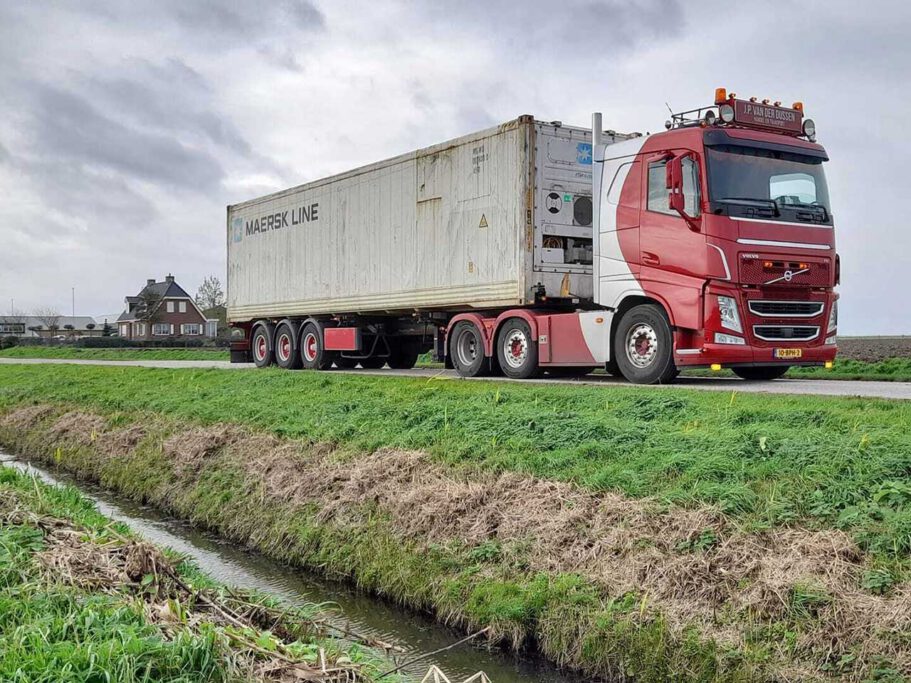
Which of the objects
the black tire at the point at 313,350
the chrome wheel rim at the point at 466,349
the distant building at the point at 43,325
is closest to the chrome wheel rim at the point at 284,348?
the black tire at the point at 313,350

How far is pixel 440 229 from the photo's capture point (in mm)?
16922

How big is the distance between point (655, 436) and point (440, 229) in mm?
9765

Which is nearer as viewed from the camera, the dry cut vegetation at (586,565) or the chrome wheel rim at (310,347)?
the dry cut vegetation at (586,565)

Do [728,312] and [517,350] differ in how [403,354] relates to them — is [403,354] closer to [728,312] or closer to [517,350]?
[517,350]

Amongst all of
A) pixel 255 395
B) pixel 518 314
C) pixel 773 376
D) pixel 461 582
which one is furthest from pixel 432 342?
pixel 461 582

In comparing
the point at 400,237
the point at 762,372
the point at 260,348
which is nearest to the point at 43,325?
the point at 260,348

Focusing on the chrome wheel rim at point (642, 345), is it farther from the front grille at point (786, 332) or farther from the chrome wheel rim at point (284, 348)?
the chrome wheel rim at point (284, 348)

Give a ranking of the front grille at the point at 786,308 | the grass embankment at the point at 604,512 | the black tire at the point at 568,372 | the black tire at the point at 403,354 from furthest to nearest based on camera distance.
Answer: the black tire at the point at 403,354, the black tire at the point at 568,372, the front grille at the point at 786,308, the grass embankment at the point at 604,512

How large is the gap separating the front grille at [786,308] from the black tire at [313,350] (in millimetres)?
11281

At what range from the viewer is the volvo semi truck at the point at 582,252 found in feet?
40.0

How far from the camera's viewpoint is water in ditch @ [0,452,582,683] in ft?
19.7

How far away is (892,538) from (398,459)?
4.79 metres

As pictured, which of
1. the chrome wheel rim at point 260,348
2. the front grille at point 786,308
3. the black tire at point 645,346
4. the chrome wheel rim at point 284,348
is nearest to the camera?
the front grille at point 786,308

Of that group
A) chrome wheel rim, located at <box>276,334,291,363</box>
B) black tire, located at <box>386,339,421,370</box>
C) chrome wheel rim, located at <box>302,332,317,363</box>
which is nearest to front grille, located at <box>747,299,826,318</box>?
black tire, located at <box>386,339,421,370</box>
